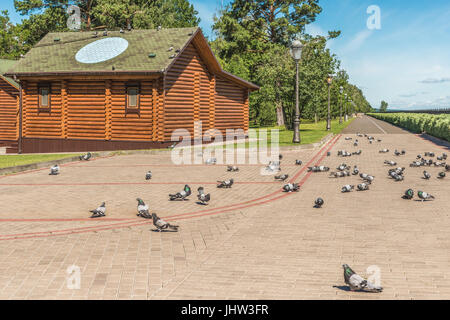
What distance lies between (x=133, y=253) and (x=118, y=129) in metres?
20.4

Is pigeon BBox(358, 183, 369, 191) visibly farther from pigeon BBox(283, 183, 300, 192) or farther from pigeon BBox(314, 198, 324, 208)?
pigeon BBox(314, 198, 324, 208)

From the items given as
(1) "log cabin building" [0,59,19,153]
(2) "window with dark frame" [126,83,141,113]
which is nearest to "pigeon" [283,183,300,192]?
(2) "window with dark frame" [126,83,141,113]

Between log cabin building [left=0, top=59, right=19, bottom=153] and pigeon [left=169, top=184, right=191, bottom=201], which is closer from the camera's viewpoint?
pigeon [left=169, top=184, right=191, bottom=201]

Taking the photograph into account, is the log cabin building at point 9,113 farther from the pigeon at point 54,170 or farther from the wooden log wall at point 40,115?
the pigeon at point 54,170

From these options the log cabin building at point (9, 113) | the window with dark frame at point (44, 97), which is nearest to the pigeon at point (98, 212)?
the window with dark frame at point (44, 97)

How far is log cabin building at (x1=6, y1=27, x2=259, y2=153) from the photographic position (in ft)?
84.4

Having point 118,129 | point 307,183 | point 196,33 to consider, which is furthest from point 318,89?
point 307,183

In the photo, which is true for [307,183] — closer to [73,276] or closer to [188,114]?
[73,276]

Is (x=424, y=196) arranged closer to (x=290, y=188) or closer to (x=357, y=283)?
(x=290, y=188)

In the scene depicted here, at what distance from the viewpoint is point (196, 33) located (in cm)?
2784

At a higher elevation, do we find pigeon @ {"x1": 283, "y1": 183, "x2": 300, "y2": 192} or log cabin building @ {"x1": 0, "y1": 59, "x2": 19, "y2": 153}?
log cabin building @ {"x1": 0, "y1": 59, "x2": 19, "y2": 153}

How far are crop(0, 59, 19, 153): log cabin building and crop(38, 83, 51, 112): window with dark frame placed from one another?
4321 millimetres

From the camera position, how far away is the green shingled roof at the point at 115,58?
26.0 m

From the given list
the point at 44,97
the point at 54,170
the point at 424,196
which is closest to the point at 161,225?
the point at 424,196
